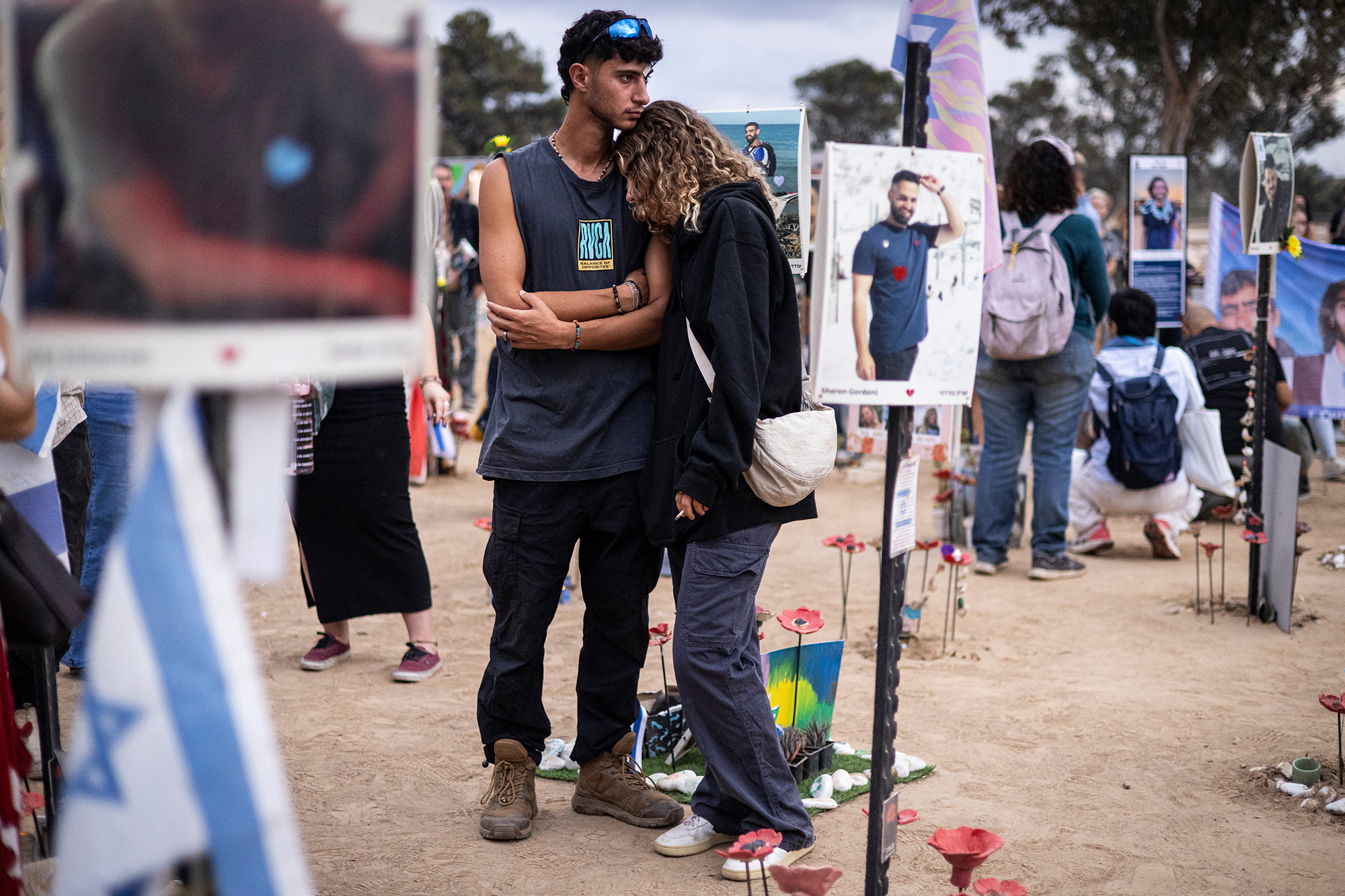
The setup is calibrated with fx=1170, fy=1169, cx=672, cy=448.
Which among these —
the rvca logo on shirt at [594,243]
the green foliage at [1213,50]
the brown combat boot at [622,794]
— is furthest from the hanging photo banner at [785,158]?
the green foliage at [1213,50]

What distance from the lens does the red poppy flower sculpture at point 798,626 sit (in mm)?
3295

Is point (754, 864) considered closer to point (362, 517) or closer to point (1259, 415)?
point (362, 517)

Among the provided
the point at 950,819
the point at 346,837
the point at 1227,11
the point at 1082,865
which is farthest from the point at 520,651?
the point at 1227,11

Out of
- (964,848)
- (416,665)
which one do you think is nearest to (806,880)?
(964,848)

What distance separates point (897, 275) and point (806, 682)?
1.60 m

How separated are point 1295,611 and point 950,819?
3052 millimetres

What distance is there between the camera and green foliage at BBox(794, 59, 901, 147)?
4750 cm

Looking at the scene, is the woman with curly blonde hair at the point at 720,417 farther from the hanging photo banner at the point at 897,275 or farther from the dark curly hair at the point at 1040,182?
the dark curly hair at the point at 1040,182

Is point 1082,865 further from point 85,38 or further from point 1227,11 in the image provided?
point 1227,11

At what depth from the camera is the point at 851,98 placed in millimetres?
50094

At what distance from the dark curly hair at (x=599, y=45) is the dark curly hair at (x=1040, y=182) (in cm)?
332

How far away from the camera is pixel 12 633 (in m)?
1.86

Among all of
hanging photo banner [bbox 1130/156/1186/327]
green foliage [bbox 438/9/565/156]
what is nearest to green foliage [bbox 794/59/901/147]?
green foliage [bbox 438/9/565/156]

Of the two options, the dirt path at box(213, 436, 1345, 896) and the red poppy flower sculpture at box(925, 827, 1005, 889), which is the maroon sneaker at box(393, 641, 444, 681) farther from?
the red poppy flower sculpture at box(925, 827, 1005, 889)
